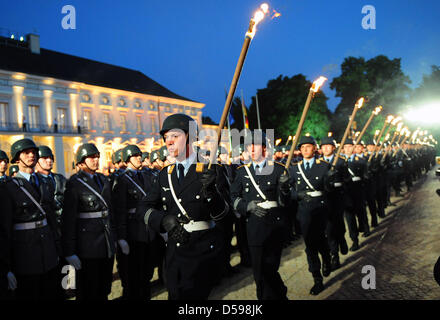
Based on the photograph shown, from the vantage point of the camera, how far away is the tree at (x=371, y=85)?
46031 millimetres

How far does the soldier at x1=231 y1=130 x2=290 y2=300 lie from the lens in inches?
184

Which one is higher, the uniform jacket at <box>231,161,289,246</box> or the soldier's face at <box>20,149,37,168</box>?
the soldier's face at <box>20,149,37,168</box>

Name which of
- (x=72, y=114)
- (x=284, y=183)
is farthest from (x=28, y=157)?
(x=72, y=114)

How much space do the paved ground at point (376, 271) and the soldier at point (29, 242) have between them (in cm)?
182

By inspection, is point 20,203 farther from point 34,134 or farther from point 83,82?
point 83,82

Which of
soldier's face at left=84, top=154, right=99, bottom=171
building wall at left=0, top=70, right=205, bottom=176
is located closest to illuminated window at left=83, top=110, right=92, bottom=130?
building wall at left=0, top=70, right=205, bottom=176

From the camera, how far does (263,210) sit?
4641 millimetres

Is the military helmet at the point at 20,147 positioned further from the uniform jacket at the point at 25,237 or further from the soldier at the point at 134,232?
the soldier at the point at 134,232

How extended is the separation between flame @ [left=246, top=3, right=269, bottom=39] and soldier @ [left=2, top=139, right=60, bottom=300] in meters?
3.24

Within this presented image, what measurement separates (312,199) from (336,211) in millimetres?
1272

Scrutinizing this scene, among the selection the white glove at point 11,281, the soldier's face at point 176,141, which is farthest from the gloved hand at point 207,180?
the white glove at point 11,281

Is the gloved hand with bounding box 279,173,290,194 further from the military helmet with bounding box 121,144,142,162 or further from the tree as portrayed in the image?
the tree
